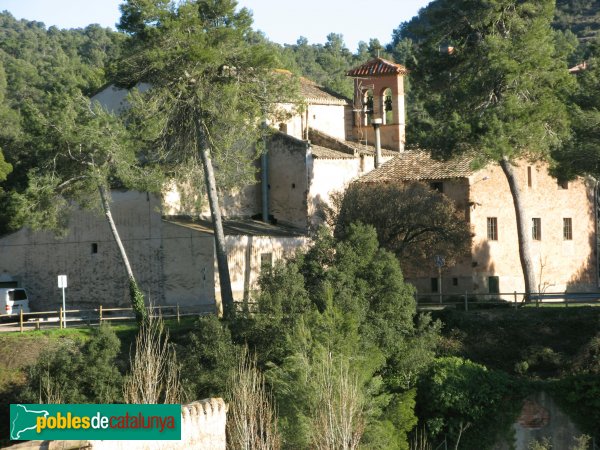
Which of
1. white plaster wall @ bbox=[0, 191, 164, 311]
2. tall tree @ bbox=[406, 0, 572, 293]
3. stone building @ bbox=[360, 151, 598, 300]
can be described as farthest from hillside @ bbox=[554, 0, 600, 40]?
white plaster wall @ bbox=[0, 191, 164, 311]

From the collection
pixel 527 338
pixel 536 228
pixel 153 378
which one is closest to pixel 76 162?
pixel 153 378

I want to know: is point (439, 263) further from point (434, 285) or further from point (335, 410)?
point (335, 410)

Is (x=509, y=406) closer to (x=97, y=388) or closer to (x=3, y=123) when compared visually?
(x=97, y=388)

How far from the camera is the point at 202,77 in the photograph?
3969cm

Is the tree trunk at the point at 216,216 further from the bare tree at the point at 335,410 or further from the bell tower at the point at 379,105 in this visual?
the bell tower at the point at 379,105

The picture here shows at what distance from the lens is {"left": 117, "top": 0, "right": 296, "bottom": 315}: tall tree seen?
38.6 meters

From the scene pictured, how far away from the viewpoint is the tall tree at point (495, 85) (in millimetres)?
40156

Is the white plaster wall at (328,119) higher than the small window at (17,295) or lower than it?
higher

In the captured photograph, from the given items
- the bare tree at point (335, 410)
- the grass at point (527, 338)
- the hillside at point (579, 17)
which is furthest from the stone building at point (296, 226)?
the hillside at point (579, 17)

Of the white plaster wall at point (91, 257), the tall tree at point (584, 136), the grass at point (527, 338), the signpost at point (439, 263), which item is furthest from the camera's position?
the white plaster wall at point (91, 257)

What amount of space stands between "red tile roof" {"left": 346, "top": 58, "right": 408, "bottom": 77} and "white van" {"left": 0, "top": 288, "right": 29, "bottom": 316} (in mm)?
20758

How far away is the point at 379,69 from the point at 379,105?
1949mm

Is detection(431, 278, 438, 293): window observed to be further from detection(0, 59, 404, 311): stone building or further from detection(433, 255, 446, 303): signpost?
detection(0, 59, 404, 311): stone building

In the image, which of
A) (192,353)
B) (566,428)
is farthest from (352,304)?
(566,428)
